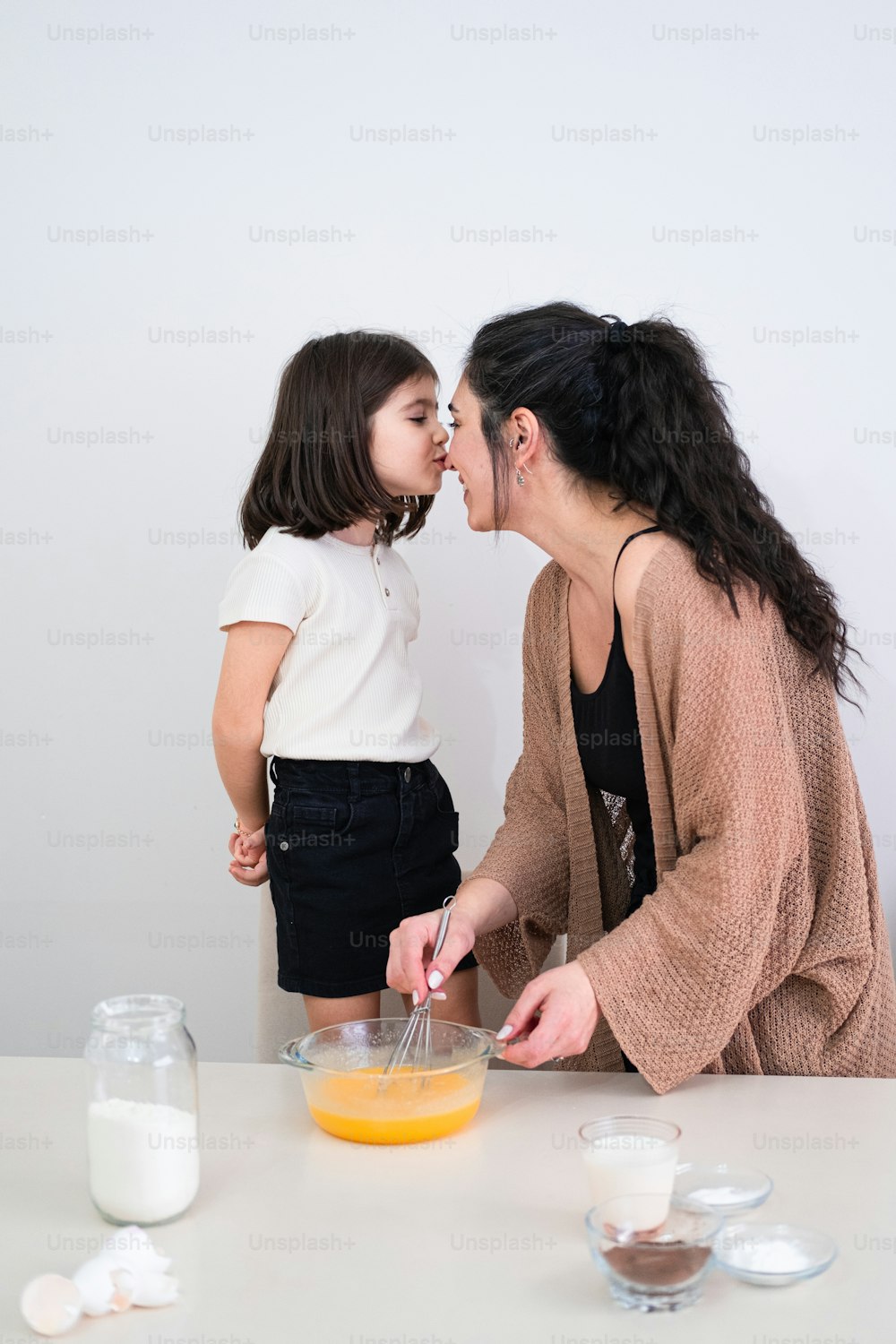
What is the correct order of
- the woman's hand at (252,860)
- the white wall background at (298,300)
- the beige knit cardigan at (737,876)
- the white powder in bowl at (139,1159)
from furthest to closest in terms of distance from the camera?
the white wall background at (298,300) < the woman's hand at (252,860) < the beige knit cardigan at (737,876) < the white powder in bowl at (139,1159)

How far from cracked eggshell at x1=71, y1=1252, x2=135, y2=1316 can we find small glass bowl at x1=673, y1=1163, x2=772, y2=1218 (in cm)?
39

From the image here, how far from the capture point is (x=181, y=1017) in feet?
3.06

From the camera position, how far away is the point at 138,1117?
91cm

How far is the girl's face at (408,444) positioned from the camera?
1862 millimetres

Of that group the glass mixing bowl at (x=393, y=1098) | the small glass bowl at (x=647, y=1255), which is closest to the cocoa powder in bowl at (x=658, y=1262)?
the small glass bowl at (x=647, y=1255)

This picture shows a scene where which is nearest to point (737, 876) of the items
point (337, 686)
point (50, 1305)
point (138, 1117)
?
point (138, 1117)

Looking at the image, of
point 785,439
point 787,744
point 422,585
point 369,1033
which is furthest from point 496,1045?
point 785,439

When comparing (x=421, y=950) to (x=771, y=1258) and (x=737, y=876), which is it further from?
(x=771, y=1258)

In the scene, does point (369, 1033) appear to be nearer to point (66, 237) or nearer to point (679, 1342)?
point (679, 1342)

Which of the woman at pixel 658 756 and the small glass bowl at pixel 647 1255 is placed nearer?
the small glass bowl at pixel 647 1255

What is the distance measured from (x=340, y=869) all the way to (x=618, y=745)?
0.54 m

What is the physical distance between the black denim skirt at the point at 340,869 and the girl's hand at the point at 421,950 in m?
0.45

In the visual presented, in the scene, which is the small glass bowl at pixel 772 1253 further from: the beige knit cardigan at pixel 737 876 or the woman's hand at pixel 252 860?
the woman's hand at pixel 252 860

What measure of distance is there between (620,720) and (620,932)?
0.34 m
